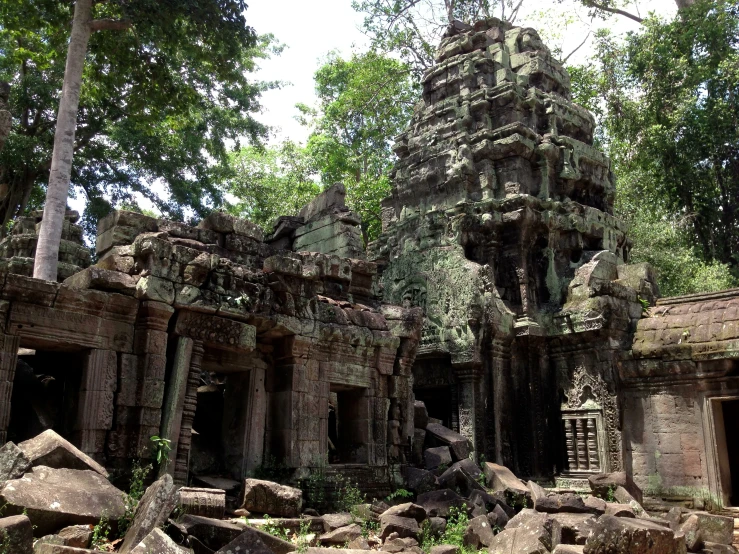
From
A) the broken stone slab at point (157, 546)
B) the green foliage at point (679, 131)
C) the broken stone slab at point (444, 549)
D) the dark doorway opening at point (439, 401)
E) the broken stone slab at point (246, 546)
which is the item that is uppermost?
the green foliage at point (679, 131)

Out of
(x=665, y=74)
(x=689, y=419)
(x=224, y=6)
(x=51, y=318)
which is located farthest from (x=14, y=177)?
(x=665, y=74)

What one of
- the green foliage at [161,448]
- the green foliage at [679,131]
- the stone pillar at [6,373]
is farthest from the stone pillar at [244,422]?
the green foliage at [679,131]

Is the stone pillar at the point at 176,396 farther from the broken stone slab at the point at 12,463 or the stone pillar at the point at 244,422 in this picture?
the broken stone slab at the point at 12,463

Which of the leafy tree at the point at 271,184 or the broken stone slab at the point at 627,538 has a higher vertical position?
the leafy tree at the point at 271,184

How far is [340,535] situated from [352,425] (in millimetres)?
3025

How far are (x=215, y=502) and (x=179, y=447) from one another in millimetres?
1227

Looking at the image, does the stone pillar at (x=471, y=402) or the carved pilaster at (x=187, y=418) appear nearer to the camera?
the carved pilaster at (x=187, y=418)

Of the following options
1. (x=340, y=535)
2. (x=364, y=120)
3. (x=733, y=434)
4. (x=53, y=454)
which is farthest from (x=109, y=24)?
(x=364, y=120)

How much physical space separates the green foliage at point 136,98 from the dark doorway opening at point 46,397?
554 cm

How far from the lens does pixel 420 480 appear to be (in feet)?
32.0

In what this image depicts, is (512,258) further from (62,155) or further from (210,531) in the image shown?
(210,531)

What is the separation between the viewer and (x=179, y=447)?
7.69m

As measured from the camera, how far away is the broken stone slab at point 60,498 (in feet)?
16.6

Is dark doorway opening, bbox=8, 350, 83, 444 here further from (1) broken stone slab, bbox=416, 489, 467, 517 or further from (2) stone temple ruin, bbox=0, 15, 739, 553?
(1) broken stone slab, bbox=416, 489, 467, 517
